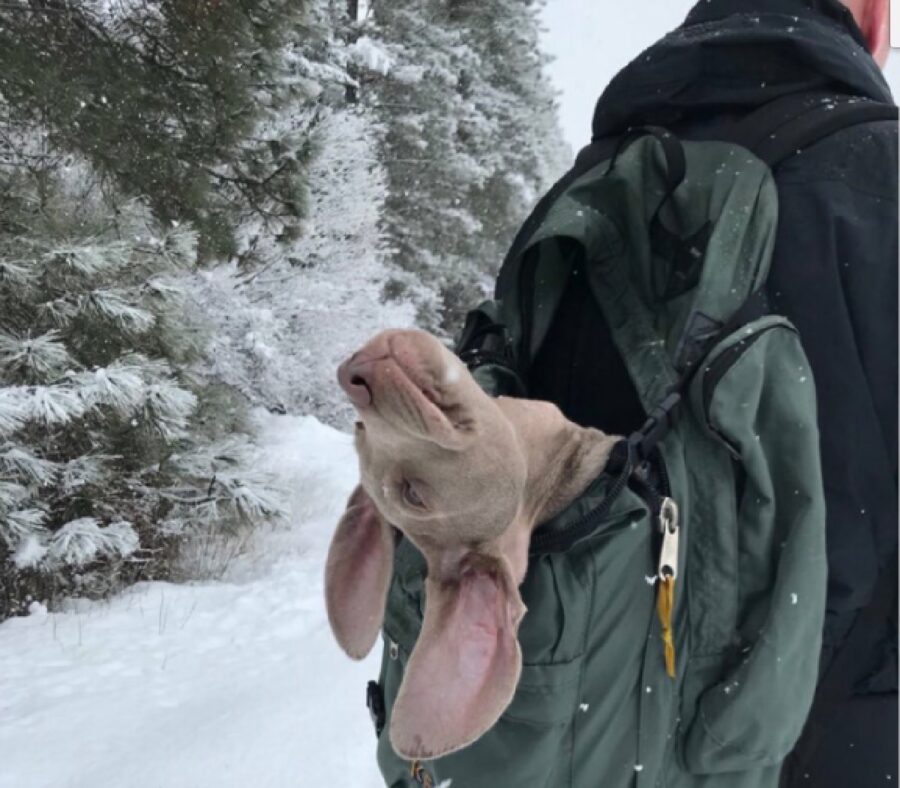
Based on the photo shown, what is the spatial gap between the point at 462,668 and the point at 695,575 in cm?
44

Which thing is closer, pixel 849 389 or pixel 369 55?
pixel 849 389

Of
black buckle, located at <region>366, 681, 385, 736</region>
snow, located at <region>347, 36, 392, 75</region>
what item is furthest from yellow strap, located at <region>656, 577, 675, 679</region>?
snow, located at <region>347, 36, 392, 75</region>

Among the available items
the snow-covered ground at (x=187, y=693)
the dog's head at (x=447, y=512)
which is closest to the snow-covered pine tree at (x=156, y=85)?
the snow-covered ground at (x=187, y=693)

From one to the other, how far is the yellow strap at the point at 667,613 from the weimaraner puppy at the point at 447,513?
0.19 metres

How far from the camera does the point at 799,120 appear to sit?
1.40m

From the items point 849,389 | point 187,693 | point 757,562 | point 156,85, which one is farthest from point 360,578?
point 156,85

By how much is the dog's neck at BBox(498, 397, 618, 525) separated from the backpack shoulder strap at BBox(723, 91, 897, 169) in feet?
1.94

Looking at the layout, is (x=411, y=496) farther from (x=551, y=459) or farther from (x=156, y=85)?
(x=156, y=85)

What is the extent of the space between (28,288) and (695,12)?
14.7ft

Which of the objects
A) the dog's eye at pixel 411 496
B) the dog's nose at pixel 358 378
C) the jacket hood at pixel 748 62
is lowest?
the dog's eye at pixel 411 496

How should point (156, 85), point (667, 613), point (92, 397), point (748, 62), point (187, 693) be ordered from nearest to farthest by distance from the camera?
point (667, 613) → point (748, 62) → point (156, 85) → point (187, 693) → point (92, 397)

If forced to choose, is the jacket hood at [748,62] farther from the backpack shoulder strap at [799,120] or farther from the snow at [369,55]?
the snow at [369,55]

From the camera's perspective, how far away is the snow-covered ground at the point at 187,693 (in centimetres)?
349

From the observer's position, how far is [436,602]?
1123mm
